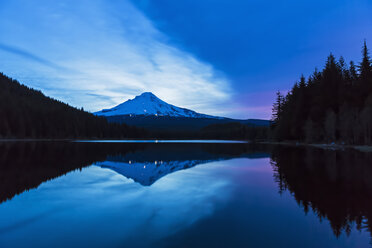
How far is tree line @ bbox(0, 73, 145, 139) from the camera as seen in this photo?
355ft

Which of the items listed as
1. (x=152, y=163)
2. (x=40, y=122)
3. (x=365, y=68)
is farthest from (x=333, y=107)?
(x=40, y=122)

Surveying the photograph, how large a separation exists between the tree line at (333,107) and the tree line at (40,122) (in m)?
104

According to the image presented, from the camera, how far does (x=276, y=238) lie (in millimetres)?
7723

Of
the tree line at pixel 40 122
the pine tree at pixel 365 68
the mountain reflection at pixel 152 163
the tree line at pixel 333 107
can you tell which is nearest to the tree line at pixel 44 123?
the tree line at pixel 40 122

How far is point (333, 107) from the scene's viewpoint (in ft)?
234

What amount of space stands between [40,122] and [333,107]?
118851mm

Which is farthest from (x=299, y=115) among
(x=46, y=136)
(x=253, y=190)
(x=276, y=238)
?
(x=46, y=136)

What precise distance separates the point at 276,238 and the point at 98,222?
597 cm

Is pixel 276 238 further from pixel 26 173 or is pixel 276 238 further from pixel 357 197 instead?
pixel 26 173

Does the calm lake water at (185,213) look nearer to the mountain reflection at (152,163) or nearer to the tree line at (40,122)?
the mountain reflection at (152,163)

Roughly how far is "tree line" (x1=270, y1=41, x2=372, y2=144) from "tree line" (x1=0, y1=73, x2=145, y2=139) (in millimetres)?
103543

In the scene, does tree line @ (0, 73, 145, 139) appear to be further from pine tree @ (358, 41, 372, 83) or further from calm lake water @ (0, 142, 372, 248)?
pine tree @ (358, 41, 372, 83)

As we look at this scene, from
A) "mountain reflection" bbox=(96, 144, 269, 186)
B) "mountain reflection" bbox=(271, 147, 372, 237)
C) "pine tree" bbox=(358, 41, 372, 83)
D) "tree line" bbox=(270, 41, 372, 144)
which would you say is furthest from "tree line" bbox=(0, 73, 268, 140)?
"mountain reflection" bbox=(271, 147, 372, 237)

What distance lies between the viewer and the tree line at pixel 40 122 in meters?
108
